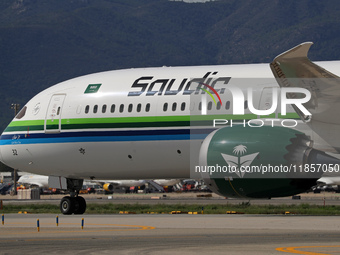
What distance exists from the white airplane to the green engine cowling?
1.1 inches

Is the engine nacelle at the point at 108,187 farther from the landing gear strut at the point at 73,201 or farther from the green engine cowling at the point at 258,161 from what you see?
the green engine cowling at the point at 258,161

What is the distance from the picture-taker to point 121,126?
31000mm

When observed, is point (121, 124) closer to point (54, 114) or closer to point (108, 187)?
point (54, 114)

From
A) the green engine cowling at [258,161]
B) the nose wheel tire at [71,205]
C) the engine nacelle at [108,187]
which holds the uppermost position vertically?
the engine nacelle at [108,187]

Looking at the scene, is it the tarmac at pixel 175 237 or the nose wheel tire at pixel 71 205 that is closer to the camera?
the tarmac at pixel 175 237

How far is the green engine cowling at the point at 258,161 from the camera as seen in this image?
2100 centimetres

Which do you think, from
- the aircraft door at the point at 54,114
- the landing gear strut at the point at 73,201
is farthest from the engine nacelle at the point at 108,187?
the aircraft door at the point at 54,114

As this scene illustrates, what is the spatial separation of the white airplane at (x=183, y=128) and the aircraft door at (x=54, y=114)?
0.04 metres

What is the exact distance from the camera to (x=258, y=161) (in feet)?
70.2

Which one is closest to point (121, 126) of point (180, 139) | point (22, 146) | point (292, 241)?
point (180, 139)

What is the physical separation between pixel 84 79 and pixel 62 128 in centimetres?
234

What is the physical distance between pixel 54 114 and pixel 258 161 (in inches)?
534

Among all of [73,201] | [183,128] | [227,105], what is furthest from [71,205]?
[227,105]

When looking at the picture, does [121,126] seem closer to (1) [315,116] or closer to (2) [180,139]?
(2) [180,139]
